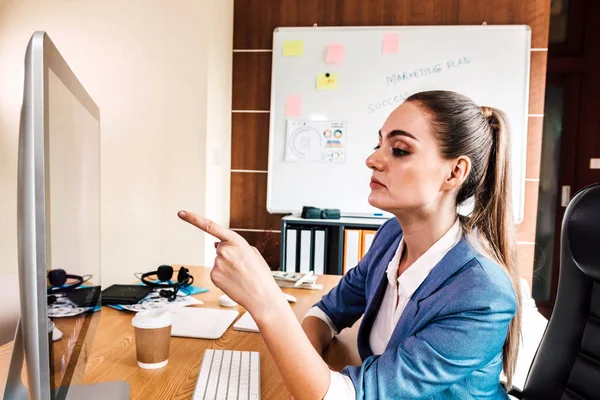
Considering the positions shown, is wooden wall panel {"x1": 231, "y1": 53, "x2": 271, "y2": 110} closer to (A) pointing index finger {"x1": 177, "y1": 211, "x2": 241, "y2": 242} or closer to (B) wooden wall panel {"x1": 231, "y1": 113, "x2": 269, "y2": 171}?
(B) wooden wall panel {"x1": 231, "y1": 113, "x2": 269, "y2": 171}

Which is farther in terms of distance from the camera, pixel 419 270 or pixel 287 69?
pixel 287 69

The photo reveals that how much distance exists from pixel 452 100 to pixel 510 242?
318 mm

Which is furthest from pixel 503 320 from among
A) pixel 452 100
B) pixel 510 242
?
pixel 452 100

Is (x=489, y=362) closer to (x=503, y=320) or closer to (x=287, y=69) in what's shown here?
(x=503, y=320)

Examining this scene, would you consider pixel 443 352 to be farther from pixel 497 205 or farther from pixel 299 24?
pixel 299 24

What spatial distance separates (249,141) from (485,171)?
249cm

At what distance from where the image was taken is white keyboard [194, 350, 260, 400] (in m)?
0.78

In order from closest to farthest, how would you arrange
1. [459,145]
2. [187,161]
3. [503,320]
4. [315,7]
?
[503,320] → [459,145] → [187,161] → [315,7]

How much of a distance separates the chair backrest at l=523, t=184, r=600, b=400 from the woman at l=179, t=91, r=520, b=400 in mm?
107

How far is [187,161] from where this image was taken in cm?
286

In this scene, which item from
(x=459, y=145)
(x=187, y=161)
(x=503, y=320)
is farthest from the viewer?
(x=187, y=161)

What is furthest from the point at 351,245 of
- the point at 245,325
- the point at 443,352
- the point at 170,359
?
the point at 443,352

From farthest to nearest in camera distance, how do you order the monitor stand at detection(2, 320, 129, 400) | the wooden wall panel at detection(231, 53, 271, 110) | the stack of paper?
the wooden wall panel at detection(231, 53, 271, 110), the stack of paper, the monitor stand at detection(2, 320, 129, 400)

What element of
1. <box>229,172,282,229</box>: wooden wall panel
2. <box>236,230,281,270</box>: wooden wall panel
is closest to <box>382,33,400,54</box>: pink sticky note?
<box>229,172,282,229</box>: wooden wall panel
